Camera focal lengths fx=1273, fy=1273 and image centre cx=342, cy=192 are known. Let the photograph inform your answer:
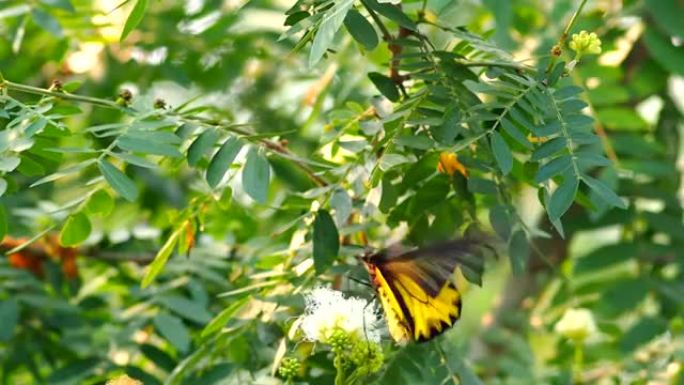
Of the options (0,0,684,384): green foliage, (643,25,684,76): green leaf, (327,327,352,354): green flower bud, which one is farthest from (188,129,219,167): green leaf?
(643,25,684,76): green leaf

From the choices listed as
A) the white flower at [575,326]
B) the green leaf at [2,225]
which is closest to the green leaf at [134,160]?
the green leaf at [2,225]

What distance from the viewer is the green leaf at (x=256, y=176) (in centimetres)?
111

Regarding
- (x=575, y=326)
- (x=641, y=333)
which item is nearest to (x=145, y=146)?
(x=575, y=326)

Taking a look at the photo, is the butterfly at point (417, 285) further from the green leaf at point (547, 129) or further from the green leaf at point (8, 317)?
the green leaf at point (8, 317)

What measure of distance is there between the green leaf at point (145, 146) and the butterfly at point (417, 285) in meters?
0.20

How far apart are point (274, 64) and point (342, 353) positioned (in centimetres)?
113

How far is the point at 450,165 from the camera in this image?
115 centimetres

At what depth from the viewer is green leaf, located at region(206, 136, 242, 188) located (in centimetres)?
110

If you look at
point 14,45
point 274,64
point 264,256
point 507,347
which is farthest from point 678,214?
point 14,45

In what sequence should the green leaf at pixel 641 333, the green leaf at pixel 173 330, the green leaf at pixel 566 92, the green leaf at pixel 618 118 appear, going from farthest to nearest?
the green leaf at pixel 618 118
the green leaf at pixel 641 333
the green leaf at pixel 173 330
the green leaf at pixel 566 92

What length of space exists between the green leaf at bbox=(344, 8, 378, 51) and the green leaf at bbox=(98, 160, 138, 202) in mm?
230

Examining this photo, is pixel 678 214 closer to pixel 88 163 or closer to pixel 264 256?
pixel 264 256

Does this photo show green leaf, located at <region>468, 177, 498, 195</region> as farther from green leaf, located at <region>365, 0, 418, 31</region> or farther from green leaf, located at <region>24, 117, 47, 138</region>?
green leaf, located at <region>24, 117, 47, 138</region>

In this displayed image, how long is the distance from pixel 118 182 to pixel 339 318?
0.23m
